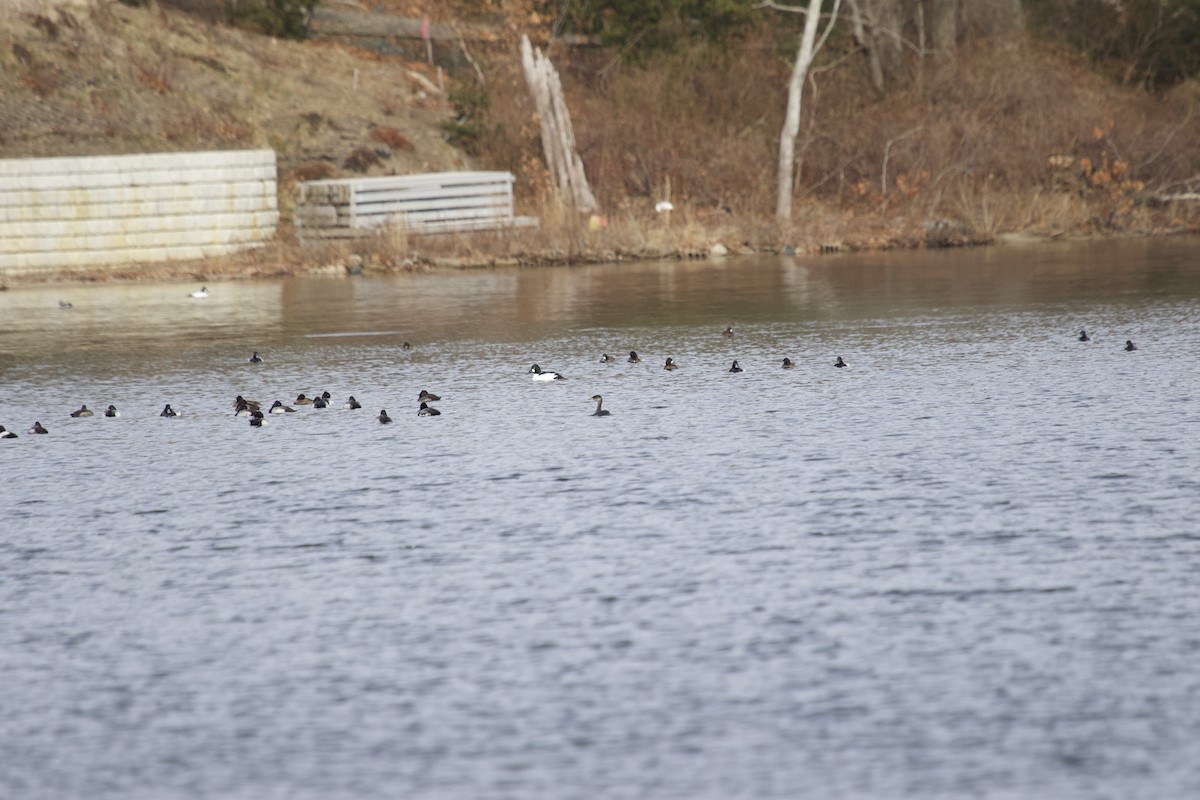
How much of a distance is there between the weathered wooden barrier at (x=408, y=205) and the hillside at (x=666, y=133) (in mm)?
1270

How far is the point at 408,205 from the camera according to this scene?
127 feet

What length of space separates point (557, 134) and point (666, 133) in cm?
426

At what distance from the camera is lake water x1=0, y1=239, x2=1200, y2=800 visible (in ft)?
25.4

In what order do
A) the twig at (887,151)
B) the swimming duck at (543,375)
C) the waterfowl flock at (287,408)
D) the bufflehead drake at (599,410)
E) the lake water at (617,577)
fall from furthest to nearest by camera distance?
the twig at (887,151) < the swimming duck at (543,375) < the bufflehead drake at (599,410) < the waterfowl flock at (287,408) < the lake water at (617,577)

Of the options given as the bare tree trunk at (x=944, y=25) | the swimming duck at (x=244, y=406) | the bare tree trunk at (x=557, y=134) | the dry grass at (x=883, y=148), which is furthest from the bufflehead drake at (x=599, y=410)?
the bare tree trunk at (x=944, y=25)

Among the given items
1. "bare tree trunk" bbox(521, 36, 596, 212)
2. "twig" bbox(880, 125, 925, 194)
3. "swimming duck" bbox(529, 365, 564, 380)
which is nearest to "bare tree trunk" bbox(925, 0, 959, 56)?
"twig" bbox(880, 125, 925, 194)

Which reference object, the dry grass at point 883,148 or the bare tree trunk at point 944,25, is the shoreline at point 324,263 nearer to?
the dry grass at point 883,148

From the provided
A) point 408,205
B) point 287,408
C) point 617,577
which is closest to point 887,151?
point 408,205

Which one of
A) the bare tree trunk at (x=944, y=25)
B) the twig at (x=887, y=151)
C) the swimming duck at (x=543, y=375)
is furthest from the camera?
the bare tree trunk at (x=944, y=25)

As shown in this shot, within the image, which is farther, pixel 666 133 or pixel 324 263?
pixel 666 133

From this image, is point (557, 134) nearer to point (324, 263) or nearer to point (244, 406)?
point (324, 263)

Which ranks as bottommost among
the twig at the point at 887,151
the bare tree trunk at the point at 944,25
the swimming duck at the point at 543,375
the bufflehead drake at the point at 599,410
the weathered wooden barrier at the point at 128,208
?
the bufflehead drake at the point at 599,410

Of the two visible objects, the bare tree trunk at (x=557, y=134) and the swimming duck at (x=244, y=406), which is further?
the bare tree trunk at (x=557, y=134)

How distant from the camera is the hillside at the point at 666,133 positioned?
1538 inches
